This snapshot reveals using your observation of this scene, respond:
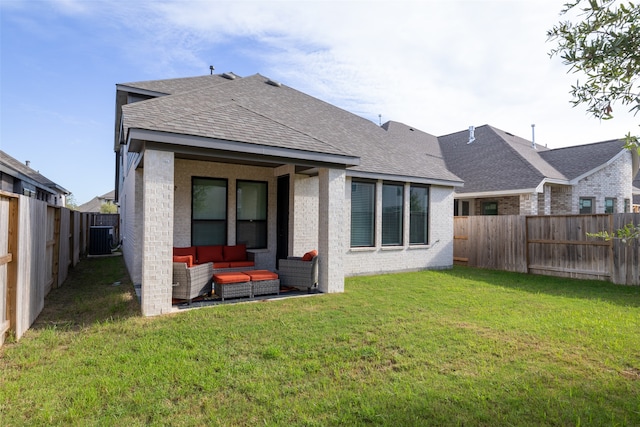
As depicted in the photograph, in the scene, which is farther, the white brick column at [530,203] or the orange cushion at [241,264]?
the white brick column at [530,203]

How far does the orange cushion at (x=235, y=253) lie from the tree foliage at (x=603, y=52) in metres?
8.00

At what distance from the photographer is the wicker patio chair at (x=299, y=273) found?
7.96m

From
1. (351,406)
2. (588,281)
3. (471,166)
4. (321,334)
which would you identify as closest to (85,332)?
(321,334)

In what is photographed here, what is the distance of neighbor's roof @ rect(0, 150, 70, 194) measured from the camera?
1272cm

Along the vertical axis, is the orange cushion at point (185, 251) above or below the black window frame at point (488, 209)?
below

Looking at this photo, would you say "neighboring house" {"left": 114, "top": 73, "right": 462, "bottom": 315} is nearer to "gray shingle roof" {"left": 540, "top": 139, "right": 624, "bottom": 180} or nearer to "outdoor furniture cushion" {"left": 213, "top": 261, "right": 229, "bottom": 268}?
"outdoor furniture cushion" {"left": 213, "top": 261, "right": 229, "bottom": 268}

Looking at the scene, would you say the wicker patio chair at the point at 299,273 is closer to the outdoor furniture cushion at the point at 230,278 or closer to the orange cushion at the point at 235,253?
the outdoor furniture cushion at the point at 230,278

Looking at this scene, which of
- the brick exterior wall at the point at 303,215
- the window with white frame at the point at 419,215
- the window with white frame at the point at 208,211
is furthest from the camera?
the window with white frame at the point at 419,215

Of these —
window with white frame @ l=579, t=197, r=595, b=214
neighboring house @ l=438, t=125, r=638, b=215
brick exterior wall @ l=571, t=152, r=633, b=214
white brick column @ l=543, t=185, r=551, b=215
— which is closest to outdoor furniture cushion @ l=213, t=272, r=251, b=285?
neighboring house @ l=438, t=125, r=638, b=215

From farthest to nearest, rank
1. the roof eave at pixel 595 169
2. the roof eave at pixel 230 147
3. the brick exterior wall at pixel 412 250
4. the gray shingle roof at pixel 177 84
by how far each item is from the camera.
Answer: the roof eave at pixel 595 169 → the gray shingle roof at pixel 177 84 → the brick exterior wall at pixel 412 250 → the roof eave at pixel 230 147

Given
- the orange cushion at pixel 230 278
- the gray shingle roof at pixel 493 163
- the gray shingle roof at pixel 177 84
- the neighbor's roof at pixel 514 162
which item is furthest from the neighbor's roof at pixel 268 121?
the neighbor's roof at pixel 514 162

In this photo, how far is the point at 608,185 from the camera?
56.1 ft

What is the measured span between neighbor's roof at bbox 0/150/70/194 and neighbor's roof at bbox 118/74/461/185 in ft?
20.8

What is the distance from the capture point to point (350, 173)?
10.0m
